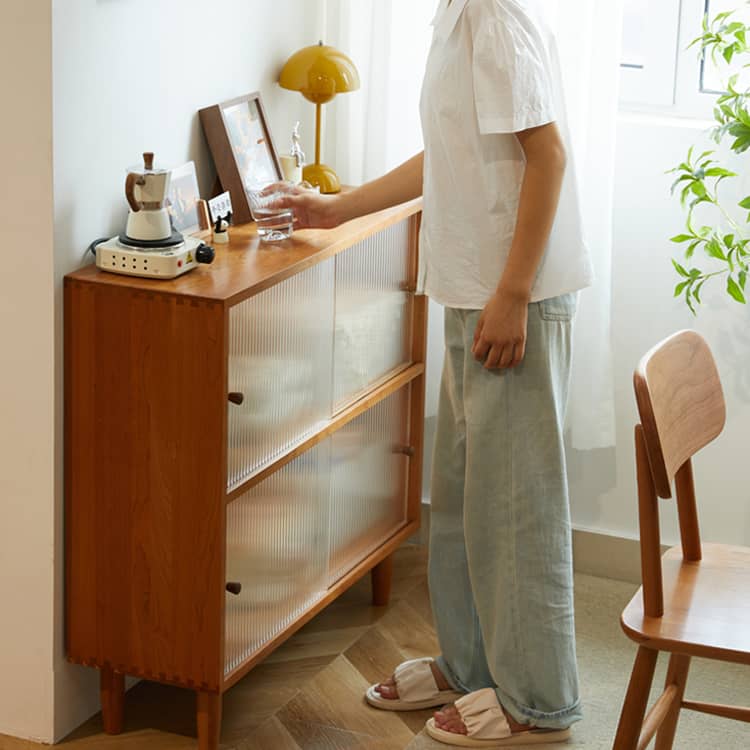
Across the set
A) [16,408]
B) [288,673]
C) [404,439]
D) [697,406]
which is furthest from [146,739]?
[697,406]

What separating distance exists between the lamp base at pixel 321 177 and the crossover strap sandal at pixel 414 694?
99cm

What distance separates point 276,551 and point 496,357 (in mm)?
546

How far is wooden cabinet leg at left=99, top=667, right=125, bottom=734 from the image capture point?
2332 millimetres

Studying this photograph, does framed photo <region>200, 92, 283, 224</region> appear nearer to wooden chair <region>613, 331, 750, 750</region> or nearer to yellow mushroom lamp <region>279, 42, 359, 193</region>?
yellow mushroom lamp <region>279, 42, 359, 193</region>

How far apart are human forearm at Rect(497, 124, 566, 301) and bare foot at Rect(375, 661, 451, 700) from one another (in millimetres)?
790

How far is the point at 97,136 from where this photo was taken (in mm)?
2176

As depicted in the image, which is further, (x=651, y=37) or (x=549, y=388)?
(x=651, y=37)

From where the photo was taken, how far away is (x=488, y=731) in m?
2.38

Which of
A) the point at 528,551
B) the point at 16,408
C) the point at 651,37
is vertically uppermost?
the point at 651,37

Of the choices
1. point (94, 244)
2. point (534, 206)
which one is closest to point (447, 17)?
point (534, 206)

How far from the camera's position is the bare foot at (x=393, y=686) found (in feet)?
8.21

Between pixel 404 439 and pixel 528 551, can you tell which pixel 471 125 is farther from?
pixel 404 439

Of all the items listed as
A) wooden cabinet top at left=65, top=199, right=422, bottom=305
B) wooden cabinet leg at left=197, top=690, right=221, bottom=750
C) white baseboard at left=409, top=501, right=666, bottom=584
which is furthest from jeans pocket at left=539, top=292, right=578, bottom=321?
white baseboard at left=409, top=501, right=666, bottom=584

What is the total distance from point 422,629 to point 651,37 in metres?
1.37
